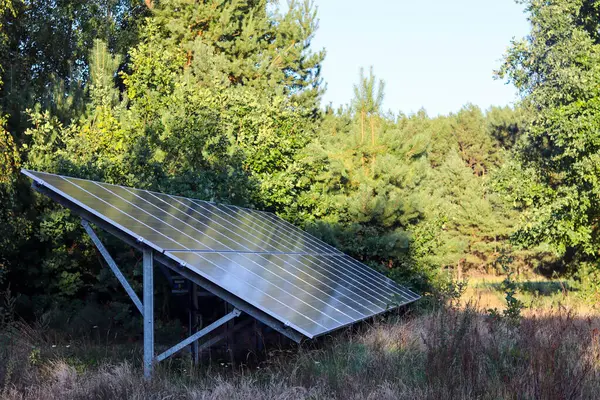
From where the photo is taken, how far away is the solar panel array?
8.91 metres

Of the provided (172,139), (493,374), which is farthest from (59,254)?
(493,374)

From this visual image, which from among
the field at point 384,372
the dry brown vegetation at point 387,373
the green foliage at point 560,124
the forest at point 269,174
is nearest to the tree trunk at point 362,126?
the forest at point 269,174

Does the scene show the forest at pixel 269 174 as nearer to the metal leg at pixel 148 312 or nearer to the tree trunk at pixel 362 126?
the tree trunk at pixel 362 126

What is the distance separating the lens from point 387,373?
330 inches

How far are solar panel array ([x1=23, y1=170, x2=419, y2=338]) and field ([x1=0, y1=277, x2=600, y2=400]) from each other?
621mm

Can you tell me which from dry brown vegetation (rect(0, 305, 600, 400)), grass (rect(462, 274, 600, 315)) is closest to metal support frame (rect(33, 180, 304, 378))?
dry brown vegetation (rect(0, 305, 600, 400))

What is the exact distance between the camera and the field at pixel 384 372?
7.28 meters

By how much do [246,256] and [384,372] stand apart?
347 cm

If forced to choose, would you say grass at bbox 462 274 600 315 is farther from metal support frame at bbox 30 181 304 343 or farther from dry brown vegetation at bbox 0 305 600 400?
metal support frame at bbox 30 181 304 343

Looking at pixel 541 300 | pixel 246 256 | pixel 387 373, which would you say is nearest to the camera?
pixel 387 373

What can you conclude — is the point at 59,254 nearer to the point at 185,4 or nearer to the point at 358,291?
the point at 358,291

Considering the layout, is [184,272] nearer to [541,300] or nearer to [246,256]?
[246,256]

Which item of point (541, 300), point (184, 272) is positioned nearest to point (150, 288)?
point (184, 272)

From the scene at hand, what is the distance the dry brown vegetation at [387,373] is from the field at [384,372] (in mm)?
13
